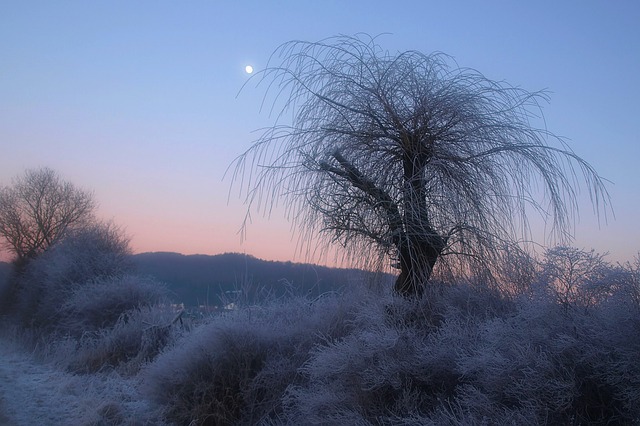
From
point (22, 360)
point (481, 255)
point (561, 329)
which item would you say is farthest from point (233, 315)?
point (22, 360)

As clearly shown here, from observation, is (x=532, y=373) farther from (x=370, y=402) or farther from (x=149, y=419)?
(x=149, y=419)

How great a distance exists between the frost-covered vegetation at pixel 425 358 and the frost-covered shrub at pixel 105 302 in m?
6.98

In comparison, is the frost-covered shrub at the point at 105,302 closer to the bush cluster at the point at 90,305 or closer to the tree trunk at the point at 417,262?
the bush cluster at the point at 90,305

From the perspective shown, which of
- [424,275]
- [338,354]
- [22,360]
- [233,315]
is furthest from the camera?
[22,360]

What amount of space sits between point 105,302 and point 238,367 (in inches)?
509

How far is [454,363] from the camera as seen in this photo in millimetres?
7883

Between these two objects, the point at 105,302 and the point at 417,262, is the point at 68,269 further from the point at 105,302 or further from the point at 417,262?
the point at 417,262

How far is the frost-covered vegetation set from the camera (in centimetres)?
648

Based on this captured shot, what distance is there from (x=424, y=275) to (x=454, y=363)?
78.3 inches

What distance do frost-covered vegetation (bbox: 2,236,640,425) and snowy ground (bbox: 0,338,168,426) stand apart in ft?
0.38

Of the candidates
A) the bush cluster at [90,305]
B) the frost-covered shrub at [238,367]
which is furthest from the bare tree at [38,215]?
the frost-covered shrub at [238,367]

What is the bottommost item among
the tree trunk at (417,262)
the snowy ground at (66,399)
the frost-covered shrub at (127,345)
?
the snowy ground at (66,399)

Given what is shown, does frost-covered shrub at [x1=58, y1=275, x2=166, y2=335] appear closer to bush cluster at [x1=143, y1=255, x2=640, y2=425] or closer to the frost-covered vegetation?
the frost-covered vegetation

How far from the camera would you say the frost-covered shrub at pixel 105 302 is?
2266 cm
